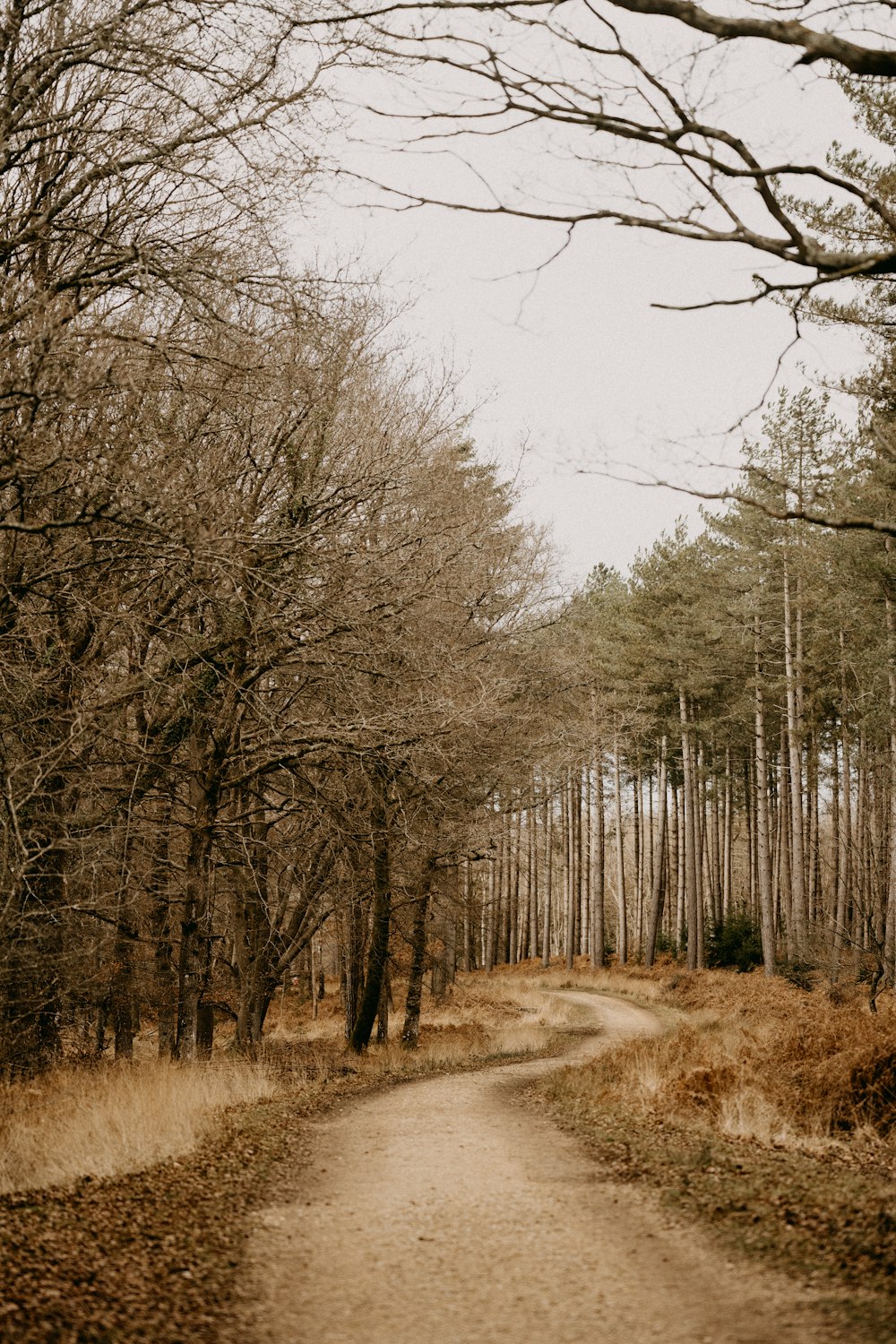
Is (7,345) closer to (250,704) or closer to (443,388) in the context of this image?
(250,704)

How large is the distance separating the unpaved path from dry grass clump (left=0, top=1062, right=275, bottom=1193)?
1.37m

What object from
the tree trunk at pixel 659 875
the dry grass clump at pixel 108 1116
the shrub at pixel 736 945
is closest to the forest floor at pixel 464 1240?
the dry grass clump at pixel 108 1116

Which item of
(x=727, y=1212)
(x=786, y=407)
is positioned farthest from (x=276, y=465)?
(x=786, y=407)

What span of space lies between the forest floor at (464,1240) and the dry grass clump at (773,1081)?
502mm

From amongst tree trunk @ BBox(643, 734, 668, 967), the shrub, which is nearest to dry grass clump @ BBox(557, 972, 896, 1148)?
the shrub

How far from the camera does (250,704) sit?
11.6 m

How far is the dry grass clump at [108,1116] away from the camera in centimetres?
714

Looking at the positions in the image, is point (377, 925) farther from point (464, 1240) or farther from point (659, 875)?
point (659, 875)

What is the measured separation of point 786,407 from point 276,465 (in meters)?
19.7

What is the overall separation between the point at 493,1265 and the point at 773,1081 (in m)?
6.26

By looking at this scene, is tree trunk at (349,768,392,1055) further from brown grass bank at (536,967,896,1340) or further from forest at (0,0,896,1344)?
brown grass bank at (536,967,896,1340)

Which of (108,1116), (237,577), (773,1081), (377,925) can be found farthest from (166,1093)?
(377,925)

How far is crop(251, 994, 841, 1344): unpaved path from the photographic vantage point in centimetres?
405

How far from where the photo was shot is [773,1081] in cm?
1019
